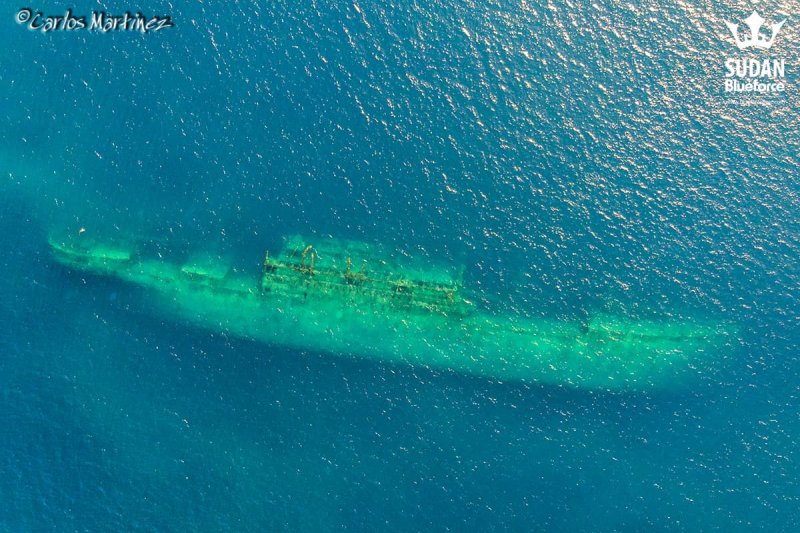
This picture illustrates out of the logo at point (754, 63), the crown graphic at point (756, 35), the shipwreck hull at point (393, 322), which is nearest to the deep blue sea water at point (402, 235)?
the crown graphic at point (756, 35)

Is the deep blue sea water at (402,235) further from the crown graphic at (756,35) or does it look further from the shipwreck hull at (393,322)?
the shipwreck hull at (393,322)

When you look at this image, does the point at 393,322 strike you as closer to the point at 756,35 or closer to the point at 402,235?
the point at 402,235

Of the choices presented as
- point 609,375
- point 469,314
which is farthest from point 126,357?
point 609,375

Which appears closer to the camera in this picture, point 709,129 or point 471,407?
point 471,407

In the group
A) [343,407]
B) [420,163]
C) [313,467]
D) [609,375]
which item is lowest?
[313,467]

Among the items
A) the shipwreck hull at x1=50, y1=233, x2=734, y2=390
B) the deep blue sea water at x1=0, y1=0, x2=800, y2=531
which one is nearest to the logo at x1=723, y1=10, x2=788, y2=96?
the deep blue sea water at x1=0, y1=0, x2=800, y2=531

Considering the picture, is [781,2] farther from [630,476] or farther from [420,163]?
[630,476]
